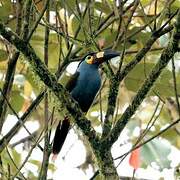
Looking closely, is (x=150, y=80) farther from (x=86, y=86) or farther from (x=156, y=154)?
(x=86, y=86)

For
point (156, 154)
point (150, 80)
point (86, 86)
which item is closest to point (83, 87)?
point (86, 86)

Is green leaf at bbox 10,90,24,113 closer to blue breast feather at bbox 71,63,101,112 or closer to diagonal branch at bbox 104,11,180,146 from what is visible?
blue breast feather at bbox 71,63,101,112

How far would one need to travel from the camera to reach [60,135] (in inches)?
123

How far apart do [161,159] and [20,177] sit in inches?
37.4

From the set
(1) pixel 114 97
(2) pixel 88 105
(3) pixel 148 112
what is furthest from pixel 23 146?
(1) pixel 114 97

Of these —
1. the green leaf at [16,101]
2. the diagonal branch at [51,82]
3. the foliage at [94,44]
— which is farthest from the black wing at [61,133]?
the diagonal branch at [51,82]

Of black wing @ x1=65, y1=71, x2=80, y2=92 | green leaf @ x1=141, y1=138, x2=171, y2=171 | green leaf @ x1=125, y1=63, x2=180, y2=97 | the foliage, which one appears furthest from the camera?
black wing @ x1=65, y1=71, x2=80, y2=92

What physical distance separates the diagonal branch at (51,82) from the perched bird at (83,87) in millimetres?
1056

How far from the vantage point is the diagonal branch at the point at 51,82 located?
1.88 meters

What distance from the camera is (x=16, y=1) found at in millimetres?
2627

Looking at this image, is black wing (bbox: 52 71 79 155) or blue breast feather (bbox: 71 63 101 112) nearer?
black wing (bbox: 52 71 79 155)

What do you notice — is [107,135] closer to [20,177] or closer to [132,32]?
[20,177]

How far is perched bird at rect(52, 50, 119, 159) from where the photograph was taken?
3117mm

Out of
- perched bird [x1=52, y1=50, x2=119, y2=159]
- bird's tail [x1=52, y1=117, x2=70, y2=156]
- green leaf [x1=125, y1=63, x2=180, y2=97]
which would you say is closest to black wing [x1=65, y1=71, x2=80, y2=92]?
perched bird [x1=52, y1=50, x2=119, y2=159]
